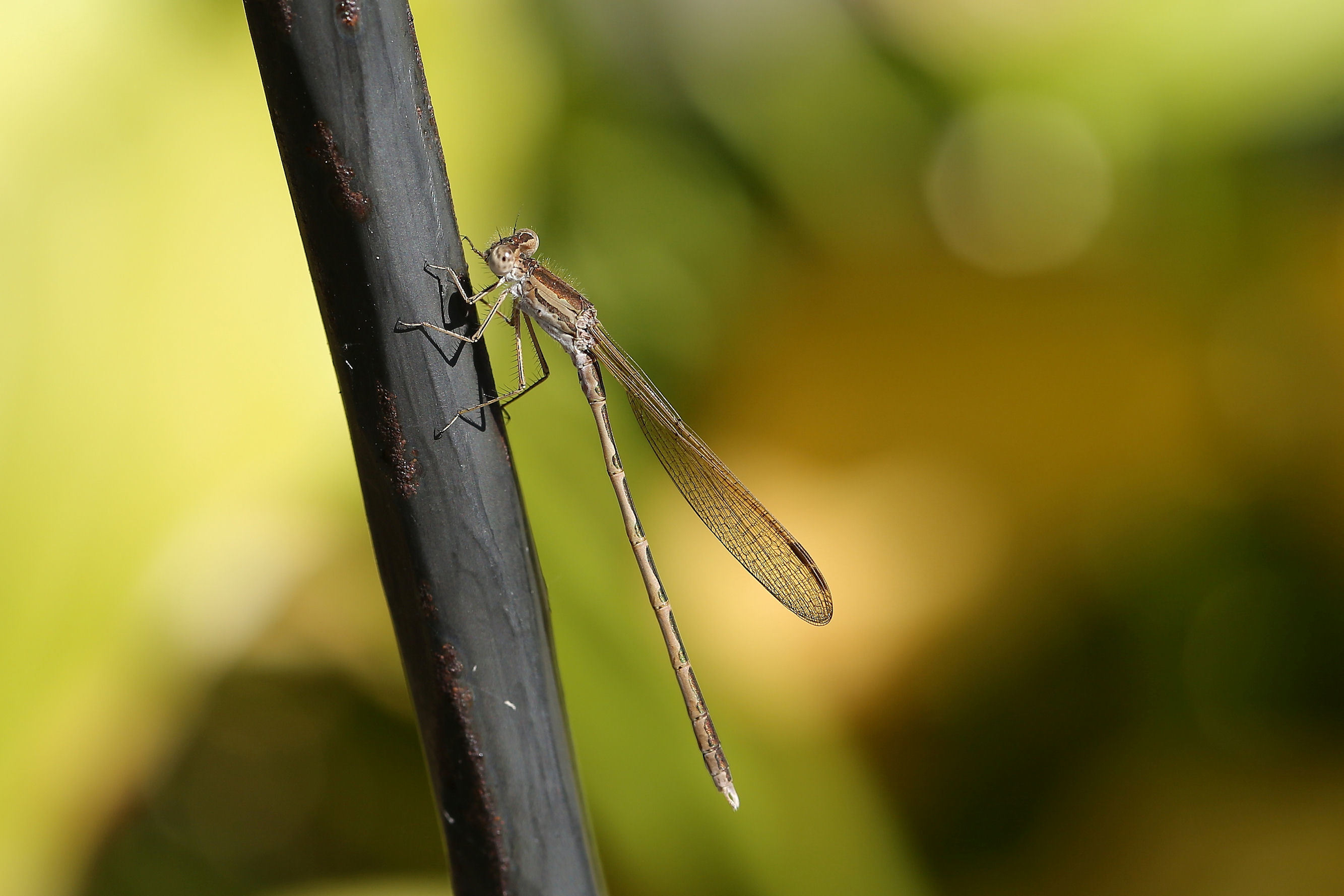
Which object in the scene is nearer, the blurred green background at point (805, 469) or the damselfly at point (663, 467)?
the damselfly at point (663, 467)

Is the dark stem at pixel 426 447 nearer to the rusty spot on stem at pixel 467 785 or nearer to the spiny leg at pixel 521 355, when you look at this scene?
the rusty spot on stem at pixel 467 785

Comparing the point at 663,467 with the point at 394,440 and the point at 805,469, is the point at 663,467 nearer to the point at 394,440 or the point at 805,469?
the point at 805,469

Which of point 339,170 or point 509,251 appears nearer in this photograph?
point 339,170

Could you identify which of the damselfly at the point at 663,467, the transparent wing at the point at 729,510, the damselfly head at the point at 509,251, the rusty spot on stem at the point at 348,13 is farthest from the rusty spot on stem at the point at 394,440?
the transparent wing at the point at 729,510

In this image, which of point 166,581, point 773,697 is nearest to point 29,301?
point 166,581

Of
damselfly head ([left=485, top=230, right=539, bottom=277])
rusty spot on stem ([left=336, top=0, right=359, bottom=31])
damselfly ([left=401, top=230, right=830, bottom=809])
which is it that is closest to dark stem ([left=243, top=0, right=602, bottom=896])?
rusty spot on stem ([left=336, top=0, right=359, bottom=31])

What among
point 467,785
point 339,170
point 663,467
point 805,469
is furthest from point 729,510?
point 339,170

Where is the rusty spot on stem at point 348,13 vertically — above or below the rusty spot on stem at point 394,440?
above
